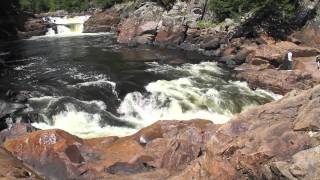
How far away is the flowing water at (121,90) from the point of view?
77.1 ft

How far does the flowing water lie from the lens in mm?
23500

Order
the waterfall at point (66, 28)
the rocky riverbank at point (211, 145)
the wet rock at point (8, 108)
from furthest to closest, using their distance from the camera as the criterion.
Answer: the waterfall at point (66, 28)
the wet rock at point (8, 108)
the rocky riverbank at point (211, 145)

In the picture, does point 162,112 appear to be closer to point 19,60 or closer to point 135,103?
point 135,103

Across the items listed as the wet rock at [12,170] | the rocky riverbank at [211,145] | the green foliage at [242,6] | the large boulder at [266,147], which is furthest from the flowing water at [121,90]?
the large boulder at [266,147]

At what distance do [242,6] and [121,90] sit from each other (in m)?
20.1

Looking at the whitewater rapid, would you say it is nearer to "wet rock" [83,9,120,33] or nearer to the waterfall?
"wet rock" [83,9,120,33]

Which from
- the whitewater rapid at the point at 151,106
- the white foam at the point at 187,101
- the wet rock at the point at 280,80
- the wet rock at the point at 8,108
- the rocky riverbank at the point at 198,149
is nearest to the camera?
the rocky riverbank at the point at 198,149

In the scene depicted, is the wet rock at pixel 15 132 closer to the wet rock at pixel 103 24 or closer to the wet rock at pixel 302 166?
the wet rock at pixel 302 166

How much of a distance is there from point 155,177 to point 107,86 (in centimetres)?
1423

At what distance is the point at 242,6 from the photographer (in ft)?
140

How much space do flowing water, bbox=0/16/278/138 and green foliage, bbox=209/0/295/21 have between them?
23.2 feet

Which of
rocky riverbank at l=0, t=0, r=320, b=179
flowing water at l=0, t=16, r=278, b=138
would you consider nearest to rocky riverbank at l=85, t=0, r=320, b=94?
rocky riverbank at l=0, t=0, r=320, b=179

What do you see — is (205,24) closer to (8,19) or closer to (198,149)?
(198,149)

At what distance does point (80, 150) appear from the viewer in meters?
17.1
